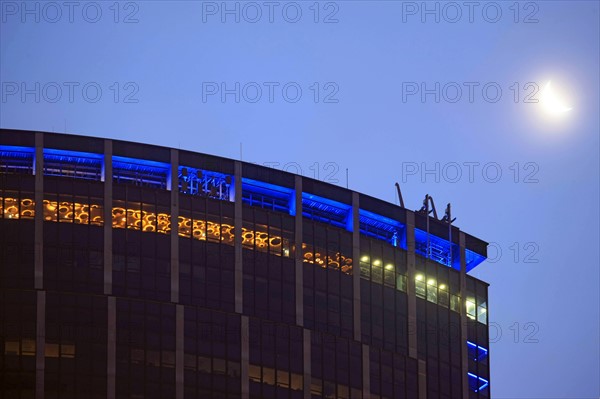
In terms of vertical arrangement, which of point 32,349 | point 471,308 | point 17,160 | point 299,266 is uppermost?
point 17,160

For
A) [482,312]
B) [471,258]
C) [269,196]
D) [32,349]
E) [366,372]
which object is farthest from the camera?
[471,258]

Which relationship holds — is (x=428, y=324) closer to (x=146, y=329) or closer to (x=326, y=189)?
(x=326, y=189)

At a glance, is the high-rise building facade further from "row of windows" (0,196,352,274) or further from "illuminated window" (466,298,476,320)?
"illuminated window" (466,298,476,320)

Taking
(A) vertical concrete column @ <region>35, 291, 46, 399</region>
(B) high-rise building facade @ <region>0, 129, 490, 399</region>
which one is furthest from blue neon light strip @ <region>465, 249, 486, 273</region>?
(A) vertical concrete column @ <region>35, 291, 46, 399</region>

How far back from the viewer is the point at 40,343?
541 feet

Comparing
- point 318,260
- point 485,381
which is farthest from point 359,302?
point 485,381

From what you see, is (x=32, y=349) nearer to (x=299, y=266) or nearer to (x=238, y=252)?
(x=238, y=252)

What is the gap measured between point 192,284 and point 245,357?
28.6 feet

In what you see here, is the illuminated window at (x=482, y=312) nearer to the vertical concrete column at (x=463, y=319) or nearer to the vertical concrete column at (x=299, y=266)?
the vertical concrete column at (x=463, y=319)

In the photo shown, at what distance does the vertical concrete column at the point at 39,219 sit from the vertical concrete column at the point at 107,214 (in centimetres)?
597

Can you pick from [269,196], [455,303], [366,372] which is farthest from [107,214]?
[455,303]

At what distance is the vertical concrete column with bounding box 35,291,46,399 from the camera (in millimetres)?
163500

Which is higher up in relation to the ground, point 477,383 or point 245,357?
point 477,383

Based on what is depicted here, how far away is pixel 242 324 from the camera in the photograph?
564 feet
